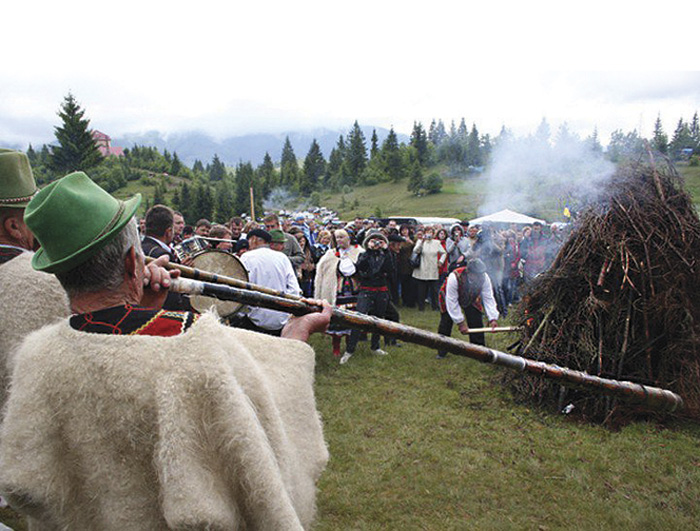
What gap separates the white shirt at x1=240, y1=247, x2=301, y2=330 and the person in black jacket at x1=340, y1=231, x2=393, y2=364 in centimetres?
235

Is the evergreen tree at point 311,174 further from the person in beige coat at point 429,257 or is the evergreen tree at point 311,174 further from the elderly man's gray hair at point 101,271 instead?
the elderly man's gray hair at point 101,271

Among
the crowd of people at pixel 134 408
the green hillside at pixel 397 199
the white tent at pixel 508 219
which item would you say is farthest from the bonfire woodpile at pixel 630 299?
the green hillside at pixel 397 199

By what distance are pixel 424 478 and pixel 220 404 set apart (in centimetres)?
405

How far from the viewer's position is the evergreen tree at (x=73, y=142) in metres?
60.4

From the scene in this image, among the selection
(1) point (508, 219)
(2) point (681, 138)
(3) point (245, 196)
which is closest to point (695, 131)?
(2) point (681, 138)

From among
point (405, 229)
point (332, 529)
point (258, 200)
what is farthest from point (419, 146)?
point (332, 529)

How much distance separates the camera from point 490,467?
487 cm

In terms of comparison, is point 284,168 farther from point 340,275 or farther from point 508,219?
point 340,275

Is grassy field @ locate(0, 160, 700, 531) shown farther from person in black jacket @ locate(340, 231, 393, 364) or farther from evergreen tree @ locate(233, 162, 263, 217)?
evergreen tree @ locate(233, 162, 263, 217)

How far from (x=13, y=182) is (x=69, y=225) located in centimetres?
180

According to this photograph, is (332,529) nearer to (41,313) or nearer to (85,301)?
(41,313)

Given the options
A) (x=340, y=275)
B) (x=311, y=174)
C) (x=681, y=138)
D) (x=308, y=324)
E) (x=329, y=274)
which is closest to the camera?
(x=308, y=324)

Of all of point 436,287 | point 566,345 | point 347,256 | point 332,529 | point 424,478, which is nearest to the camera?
point 332,529

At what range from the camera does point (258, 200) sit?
76.9 metres
